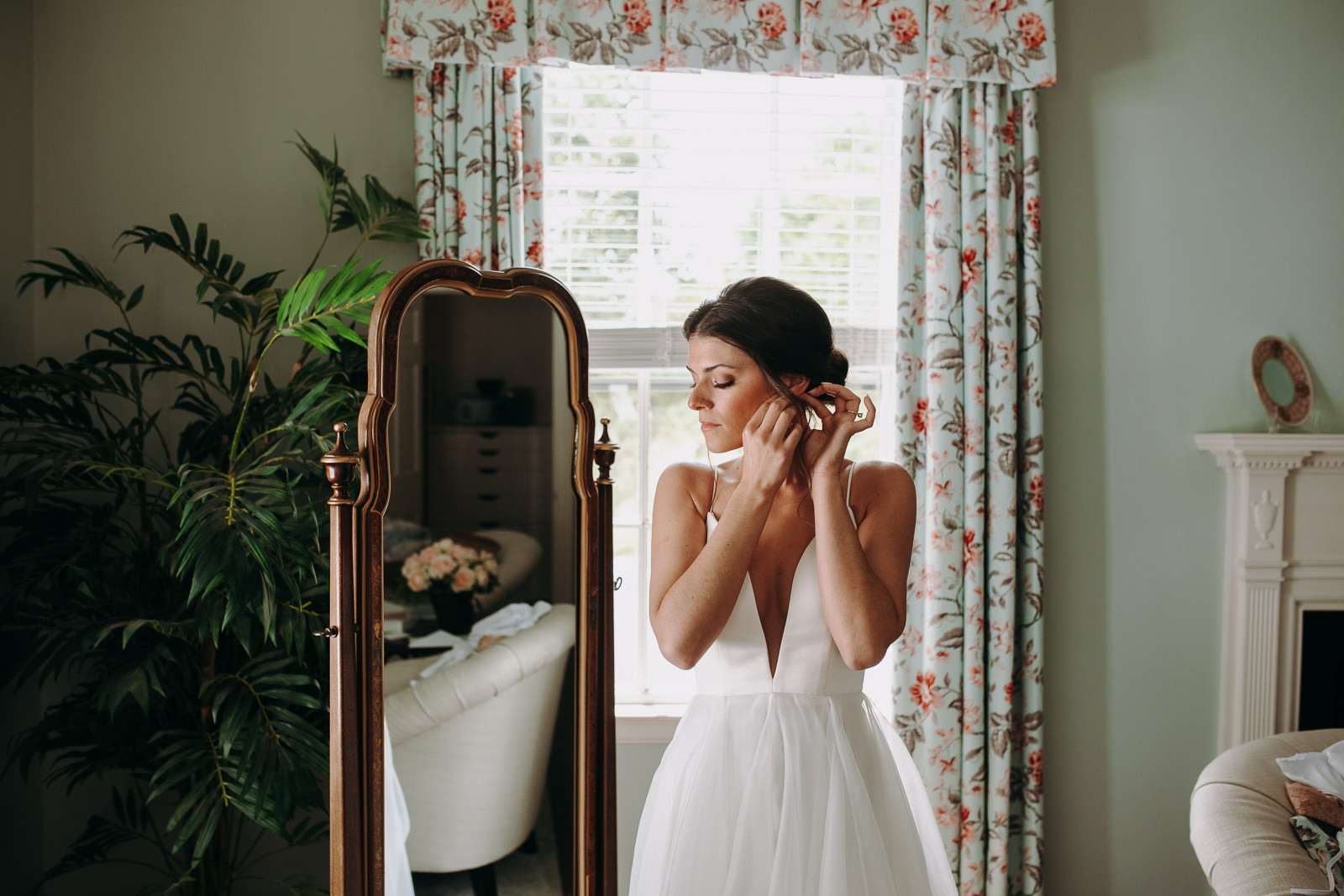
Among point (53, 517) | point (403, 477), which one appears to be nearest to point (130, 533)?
point (53, 517)

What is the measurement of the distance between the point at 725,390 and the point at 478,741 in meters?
0.76

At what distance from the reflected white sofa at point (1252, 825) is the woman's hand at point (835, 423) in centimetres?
133

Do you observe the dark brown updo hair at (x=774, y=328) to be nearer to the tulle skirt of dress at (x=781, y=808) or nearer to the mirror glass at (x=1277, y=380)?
the tulle skirt of dress at (x=781, y=808)

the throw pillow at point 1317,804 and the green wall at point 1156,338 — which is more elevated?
the green wall at point 1156,338

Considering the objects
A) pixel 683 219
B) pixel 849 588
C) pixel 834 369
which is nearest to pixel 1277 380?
pixel 683 219

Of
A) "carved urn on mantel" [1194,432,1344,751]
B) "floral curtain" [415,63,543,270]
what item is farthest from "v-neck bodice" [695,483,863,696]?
"carved urn on mantel" [1194,432,1344,751]

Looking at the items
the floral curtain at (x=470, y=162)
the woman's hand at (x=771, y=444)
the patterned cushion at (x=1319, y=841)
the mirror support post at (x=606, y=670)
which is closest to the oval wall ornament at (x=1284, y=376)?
the patterned cushion at (x=1319, y=841)

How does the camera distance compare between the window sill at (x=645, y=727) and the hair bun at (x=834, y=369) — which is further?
the window sill at (x=645, y=727)

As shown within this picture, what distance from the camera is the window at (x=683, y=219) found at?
2.28 metres

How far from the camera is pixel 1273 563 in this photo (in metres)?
2.35

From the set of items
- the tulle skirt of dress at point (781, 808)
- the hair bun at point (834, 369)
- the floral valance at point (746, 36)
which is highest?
the floral valance at point (746, 36)

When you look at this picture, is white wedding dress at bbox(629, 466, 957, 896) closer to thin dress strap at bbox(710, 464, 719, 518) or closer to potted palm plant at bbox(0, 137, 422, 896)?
thin dress strap at bbox(710, 464, 719, 518)

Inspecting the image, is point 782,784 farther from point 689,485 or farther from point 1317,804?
point 1317,804

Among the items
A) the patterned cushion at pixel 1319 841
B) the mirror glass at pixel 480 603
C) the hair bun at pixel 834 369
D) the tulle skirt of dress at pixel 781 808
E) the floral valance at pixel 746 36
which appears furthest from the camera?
the floral valance at pixel 746 36
